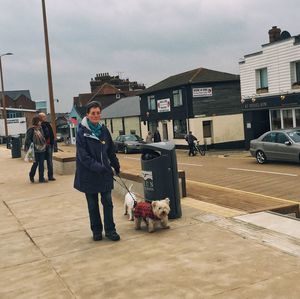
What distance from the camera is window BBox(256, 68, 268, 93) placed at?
29031 mm

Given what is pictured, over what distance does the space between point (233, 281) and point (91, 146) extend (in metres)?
2.52

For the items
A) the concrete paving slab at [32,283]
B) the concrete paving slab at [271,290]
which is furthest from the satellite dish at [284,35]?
the concrete paving slab at [271,290]

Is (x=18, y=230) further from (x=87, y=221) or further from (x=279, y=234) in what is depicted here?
(x=279, y=234)

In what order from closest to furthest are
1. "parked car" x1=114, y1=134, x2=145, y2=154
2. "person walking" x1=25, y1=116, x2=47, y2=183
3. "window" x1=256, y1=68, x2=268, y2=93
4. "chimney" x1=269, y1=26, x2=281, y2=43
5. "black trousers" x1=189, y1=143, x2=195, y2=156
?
1. "person walking" x1=25, y1=116, x2=47, y2=183
2. "window" x1=256, y1=68, x2=268, y2=93
3. "chimney" x1=269, y1=26, x2=281, y2=43
4. "black trousers" x1=189, y1=143, x2=195, y2=156
5. "parked car" x1=114, y1=134, x2=145, y2=154

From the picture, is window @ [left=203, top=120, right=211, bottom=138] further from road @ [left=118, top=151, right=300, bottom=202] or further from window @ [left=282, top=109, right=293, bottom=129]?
road @ [left=118, top=151, right=300, bottom=202]

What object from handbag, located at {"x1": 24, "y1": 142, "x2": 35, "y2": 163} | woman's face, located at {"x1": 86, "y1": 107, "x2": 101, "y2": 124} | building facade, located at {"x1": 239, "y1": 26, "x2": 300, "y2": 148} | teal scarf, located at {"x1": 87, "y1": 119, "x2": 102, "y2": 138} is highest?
building facade, located at {"x1": 239, "y1": 26, "x2": 300, "y2": 148}

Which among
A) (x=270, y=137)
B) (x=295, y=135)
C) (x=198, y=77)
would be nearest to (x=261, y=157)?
(x=270, y=137)

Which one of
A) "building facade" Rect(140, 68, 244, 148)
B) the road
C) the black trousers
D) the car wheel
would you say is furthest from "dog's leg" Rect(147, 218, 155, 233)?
"building facade" Rect(140, 68, 244, 148)

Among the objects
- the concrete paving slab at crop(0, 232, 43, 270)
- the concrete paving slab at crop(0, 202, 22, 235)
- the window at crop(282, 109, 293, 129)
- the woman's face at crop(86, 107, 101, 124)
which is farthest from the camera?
the window at crop(282, 109, 293, 129)

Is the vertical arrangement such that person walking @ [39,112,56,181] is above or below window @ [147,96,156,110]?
below

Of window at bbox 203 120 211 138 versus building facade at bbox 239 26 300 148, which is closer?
building facade at bbox 239 26 300 148

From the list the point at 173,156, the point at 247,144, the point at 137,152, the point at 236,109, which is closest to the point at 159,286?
the point at 173,156

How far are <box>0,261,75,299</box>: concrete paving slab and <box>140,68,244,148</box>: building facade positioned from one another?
Result: 3365cm

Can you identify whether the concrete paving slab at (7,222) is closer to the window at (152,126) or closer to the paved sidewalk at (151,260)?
the paved sidewalk at (151,260)
